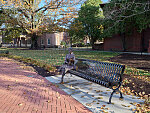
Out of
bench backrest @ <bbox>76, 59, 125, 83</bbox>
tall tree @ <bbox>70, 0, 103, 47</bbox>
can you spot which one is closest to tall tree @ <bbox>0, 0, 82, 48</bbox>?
tall tree @ <bbox>70, 0, 103, 47</bbox>

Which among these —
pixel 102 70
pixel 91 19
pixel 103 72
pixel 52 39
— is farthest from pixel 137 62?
pixel 52 39

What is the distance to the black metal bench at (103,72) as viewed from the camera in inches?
158

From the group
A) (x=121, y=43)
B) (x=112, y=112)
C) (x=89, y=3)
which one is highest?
(x=89, y=3)

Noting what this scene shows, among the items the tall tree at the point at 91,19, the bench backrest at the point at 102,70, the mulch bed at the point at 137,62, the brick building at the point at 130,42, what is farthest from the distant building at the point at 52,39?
the bench backrest at the point at 102,70

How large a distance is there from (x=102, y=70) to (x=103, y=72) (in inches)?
15.0

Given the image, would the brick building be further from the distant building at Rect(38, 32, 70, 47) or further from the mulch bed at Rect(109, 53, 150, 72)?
the distant building at Rect(38, 32, 70, 47)

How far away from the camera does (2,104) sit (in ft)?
11.9

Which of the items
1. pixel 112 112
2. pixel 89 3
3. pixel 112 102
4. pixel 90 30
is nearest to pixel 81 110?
pixel 112 112

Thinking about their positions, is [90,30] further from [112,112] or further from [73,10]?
[112,112]

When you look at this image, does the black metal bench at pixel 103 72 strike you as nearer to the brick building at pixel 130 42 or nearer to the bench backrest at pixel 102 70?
the bench backrest at pixel 102 70

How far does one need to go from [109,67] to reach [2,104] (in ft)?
10.9

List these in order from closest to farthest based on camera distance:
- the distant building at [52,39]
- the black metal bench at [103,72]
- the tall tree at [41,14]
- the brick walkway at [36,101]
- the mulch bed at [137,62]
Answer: the brick walkway at [36,101] → the black metal bench at [103,72] → the mulch bed at [137,62] → the tall tree at [41,14] → the distant building at [52,39]

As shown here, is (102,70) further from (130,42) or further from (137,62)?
(130,42)

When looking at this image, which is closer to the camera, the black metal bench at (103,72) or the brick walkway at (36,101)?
the brick walkway at (36,101)
